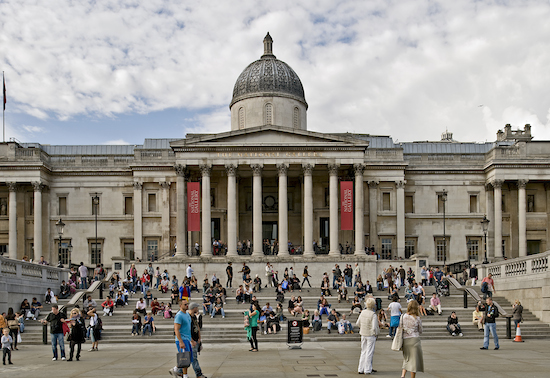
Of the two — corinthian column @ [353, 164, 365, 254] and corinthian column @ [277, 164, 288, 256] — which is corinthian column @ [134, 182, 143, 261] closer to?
corinthian column @ [277, 164, 288, 256]

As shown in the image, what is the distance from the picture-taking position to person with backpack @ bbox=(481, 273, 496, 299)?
3309 centimetres

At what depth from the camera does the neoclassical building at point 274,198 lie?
51938mm

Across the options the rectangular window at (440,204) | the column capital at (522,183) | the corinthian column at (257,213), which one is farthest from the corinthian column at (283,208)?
the column capital at (522,183)

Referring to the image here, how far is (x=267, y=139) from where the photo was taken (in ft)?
155

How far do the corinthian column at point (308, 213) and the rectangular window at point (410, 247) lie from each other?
1181cm

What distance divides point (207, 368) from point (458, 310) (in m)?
19.9

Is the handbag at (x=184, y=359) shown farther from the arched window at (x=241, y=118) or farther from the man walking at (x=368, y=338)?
the arched window at (x=241, y=118)

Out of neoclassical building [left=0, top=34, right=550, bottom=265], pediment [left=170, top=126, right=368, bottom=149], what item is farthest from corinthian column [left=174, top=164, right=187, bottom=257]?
pediment [left=170, top=126, right=368, bottom=149]

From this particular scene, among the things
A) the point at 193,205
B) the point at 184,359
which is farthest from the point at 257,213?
the point at 184,359

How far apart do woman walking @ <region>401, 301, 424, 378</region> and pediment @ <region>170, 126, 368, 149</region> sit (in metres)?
34.4

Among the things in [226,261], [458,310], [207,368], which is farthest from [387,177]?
[207,368]

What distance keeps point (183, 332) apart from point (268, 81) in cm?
4267

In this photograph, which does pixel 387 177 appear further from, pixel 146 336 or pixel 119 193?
pixel 146 336

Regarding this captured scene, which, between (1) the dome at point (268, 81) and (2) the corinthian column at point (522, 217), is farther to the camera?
(1) the dome at point (268, 81)
